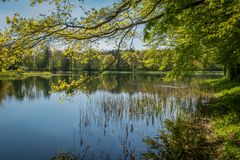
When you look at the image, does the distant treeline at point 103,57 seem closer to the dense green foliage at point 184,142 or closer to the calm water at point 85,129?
the calm water at point 85,129

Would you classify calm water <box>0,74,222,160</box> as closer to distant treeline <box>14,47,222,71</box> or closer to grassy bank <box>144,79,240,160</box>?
grassy bank <box>144,79,240,160</box>

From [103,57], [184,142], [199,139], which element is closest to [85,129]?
[103,57]

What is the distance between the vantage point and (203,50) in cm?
1556

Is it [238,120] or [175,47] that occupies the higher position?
[175,47]

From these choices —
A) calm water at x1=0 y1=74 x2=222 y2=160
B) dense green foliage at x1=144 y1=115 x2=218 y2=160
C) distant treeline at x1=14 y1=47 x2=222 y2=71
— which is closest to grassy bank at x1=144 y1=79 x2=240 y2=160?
dense green foliage at x1=144 y1=115 x2=218 y2=160

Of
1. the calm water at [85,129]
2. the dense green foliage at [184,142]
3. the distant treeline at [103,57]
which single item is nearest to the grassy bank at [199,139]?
the dense green foliage at [184,142]

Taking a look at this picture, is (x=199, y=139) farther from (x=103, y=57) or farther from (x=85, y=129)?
(x=85, y=129)

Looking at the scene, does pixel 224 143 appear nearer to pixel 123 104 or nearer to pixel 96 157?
pixel 96 157

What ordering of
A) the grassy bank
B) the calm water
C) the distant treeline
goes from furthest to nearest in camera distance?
1. the calm water
2. the grassy bank
3. the distant treeline

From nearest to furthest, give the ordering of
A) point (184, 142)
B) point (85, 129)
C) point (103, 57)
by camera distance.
Answer: point (184, 142) → point (103, 57) → point (85, 129)

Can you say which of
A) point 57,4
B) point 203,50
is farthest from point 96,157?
point 203,50

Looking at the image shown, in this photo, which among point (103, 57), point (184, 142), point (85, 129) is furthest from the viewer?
point (85, 129)

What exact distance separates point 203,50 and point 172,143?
7.07m

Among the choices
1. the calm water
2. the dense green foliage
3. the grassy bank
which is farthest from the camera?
the calm water
